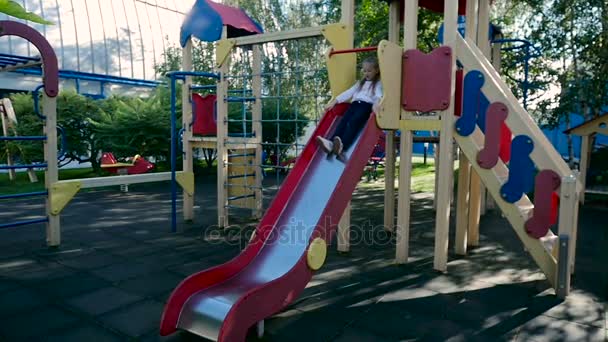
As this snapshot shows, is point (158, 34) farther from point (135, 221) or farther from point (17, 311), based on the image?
point (17, 311)

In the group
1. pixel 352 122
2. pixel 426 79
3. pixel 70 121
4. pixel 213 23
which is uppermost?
pixel 213 23

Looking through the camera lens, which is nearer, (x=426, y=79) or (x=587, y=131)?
(x=426, y=79)

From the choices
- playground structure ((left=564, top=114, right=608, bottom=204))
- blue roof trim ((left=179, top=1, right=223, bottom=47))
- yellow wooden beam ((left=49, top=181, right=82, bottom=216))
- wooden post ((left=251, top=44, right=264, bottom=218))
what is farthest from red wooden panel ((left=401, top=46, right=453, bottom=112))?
playground structure ((left=564, top=114, right=608, bottom=204))

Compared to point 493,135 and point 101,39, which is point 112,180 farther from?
point 101,39

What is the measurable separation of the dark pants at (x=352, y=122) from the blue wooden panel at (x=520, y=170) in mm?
1391

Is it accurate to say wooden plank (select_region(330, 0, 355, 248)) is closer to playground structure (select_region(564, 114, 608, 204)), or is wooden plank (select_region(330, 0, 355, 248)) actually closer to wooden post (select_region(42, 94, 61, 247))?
wooden post (select_region(42, 94, 61, 247))

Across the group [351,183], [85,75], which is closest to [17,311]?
[351,183]

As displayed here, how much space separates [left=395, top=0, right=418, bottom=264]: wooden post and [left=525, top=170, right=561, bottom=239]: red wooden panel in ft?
3.75

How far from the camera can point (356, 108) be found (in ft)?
15.0

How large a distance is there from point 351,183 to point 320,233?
60 cm

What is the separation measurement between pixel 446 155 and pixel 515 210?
80cm

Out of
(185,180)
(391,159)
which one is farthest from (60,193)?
(391,159)

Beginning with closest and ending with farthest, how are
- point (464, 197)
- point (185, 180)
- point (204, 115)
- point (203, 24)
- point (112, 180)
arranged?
1. point (464, 197)
2. point (112, 180)
3. point (203, 24)
4. point (185, 180)
5. point (204, 115)

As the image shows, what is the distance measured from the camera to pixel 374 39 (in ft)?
37.1
